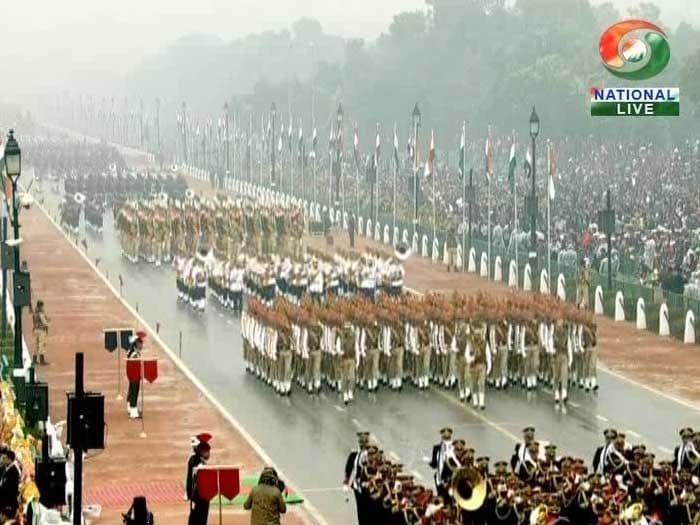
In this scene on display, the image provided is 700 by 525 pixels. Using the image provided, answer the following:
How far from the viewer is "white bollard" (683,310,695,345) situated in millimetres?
43625

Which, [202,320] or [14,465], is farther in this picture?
[202,320]

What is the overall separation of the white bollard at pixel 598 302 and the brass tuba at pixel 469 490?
26058mm

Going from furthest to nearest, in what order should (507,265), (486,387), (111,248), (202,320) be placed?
(111,248)
(507,265)
(202,320)
(486,387)

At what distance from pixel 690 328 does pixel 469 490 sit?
70.5ft

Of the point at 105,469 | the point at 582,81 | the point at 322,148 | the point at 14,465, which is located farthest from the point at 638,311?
the point at 322,148

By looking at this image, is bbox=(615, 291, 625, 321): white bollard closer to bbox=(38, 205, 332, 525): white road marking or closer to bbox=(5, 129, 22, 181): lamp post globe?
bbox=(38, 205, 332, 525): white road marking

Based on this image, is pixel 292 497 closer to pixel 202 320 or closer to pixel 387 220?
pixel 202 320

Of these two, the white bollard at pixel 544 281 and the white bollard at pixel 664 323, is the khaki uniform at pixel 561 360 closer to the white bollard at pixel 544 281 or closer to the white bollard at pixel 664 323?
the white bollard at pixel 664 323

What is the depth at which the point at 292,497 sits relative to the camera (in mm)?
28156

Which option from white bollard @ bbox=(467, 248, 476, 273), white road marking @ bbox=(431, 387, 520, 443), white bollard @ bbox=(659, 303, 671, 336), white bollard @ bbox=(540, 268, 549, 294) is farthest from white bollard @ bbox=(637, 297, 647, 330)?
white bollard @ bbox=(467, 248, 476, 273)

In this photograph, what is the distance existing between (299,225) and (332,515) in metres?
36.5

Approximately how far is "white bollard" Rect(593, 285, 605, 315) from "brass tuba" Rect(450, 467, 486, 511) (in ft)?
85.5

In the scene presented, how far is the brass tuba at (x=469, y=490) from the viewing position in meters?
22.9

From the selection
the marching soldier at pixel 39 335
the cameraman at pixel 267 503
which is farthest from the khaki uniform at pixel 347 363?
the cameraman at pixel 267 503
